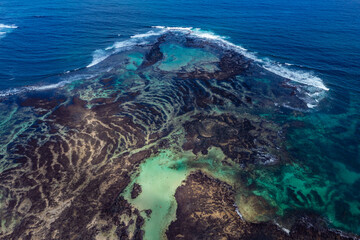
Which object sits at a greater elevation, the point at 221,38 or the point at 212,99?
the point at 221,38

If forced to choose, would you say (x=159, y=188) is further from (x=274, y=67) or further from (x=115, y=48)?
(x=115, y=48)

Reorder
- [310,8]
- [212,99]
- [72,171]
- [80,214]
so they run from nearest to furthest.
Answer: [80,214] < [72,171] < [212,99] < [310,8]

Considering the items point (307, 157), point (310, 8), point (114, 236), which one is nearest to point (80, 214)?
point (114, 236)

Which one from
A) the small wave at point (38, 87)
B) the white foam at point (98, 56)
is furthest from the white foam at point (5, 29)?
the small wave at point (38, 87)

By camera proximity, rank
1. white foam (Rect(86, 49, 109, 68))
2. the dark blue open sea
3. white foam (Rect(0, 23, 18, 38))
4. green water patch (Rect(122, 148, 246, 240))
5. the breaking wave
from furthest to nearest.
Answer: white foam (Rect(0, 23, 18, 38)) < white foam (Rect(86, 49, 109, 68)) < the breaking wave < the dark blue open sea < green water patch (Rect(122, 148, 246, 240))

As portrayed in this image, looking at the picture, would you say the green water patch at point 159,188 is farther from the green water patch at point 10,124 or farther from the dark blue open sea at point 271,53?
the green water patch at point 10,124

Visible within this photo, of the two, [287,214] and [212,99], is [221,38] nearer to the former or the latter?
[212,99]

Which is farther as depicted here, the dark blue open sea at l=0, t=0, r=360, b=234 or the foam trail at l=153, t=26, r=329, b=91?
the foam trail at l=153, t=26, r=329, b=91

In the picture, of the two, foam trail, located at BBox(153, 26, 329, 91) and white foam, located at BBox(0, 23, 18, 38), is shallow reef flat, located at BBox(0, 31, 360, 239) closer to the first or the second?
foam trail, located at BBox(153, 26, 329, 91)

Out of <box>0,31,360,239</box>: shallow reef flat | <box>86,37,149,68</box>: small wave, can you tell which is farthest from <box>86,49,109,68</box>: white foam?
<box>0,31,360,239</box>: shallow reef flat
